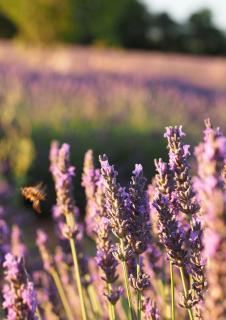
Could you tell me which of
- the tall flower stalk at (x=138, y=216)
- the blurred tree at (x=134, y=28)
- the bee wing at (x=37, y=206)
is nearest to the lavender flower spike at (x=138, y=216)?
the tall flower stalk at (x=138, y=216)

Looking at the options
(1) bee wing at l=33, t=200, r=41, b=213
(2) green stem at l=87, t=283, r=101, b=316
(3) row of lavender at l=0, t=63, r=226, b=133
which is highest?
(3) row of lavender at l=0, t=63, r=226, b=133

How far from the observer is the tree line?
40.0 meters

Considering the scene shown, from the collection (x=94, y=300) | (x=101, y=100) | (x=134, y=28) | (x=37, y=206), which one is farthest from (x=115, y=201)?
(x=134, y=28)

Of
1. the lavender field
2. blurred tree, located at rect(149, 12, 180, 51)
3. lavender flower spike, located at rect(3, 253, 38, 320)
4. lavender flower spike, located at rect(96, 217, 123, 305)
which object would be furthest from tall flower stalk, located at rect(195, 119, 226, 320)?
blurred tree, located at rect(149, 12, 180, 51)

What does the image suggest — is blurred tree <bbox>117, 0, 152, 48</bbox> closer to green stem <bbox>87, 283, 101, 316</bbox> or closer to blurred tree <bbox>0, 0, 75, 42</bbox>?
blurred tree <bbox>0, 0, 75, 42</bbox>

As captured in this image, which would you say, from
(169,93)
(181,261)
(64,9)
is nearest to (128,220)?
(181,261)

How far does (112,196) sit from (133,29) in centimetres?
4581

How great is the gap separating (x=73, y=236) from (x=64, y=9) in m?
28.8

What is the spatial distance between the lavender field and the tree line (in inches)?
627

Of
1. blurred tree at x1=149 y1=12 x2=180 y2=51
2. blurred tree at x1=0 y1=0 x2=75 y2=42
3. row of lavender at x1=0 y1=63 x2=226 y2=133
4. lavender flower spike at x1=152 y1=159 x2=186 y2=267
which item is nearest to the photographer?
lavender flower spike at x1=152 y1=159 x2=186 y2=267

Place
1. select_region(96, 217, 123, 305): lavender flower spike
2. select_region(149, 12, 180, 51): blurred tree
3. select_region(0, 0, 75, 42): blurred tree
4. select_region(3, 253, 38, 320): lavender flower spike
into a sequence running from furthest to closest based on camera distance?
select_region(149, 12, 180, 51): blurred tree
select_region(0, 0, 75, 42): blurred tree
select_region(96, 217, 123, 305): lavender flower spike
select_region(3, 253, 38, 320): lavender flower spike

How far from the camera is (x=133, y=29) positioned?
46812 mm

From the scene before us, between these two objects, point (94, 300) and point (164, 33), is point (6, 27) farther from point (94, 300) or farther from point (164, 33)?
point (94, 300)

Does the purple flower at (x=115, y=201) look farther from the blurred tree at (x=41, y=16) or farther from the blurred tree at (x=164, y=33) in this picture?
the blurred tree at (x=164, y=33)
